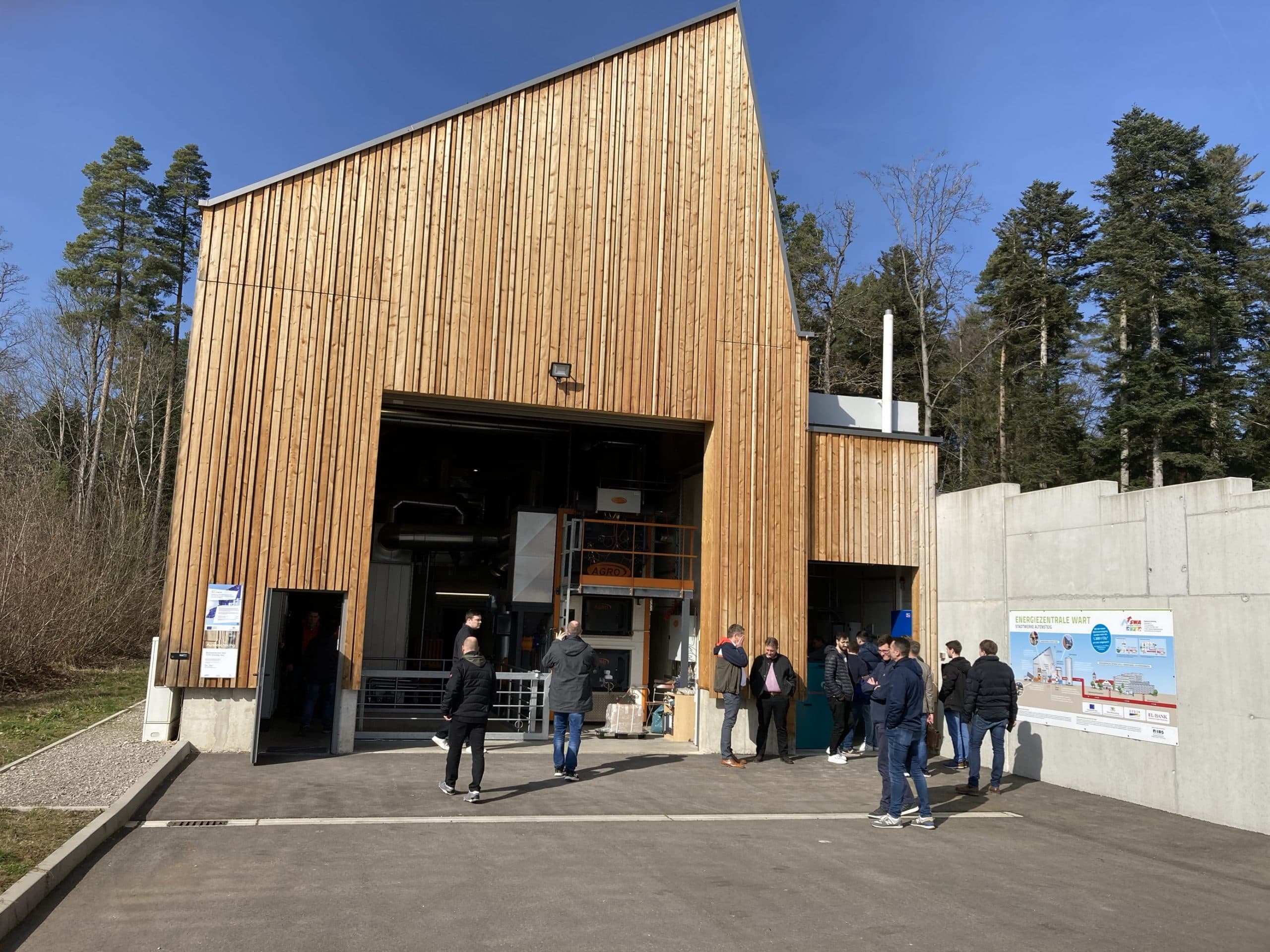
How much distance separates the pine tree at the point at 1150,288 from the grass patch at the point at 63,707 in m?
25.5

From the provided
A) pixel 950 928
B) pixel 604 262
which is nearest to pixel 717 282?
pixel 604 262

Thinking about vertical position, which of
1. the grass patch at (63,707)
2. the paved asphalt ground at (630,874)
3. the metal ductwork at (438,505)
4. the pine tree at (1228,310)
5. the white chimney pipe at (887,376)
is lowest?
the grass patch at (63,707)

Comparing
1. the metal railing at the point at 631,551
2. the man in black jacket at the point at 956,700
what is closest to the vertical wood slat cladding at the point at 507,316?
the man in black jacket at the point at 956,700

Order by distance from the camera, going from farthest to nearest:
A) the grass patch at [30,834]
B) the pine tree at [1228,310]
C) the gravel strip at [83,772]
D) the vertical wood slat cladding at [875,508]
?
the pine tree at [1228,310] → the vertical wood slat cladding at [875,508] → the gravel strip at [83,772] → the grass patch at [30,834]

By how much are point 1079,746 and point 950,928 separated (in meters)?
6.10

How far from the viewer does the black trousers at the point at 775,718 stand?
38.5 feet

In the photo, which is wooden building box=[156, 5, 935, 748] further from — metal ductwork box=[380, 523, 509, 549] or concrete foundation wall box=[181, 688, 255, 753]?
metal ductwork box=[380, 523, 509, 549]

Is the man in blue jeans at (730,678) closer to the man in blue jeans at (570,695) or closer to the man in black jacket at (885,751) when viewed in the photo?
the man in blue jeans at (570,695)

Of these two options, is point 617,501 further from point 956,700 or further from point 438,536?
point 956,700

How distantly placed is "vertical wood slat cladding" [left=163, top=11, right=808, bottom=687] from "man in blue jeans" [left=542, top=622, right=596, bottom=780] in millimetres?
2862

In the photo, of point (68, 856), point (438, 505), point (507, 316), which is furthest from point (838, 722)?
point (438, 505)

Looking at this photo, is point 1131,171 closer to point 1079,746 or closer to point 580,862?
point 1079,746

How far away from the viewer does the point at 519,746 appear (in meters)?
12.3

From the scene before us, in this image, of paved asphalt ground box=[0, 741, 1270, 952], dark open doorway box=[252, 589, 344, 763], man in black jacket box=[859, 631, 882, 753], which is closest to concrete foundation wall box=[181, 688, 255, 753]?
dark open doorway box=[252, 589, 344, 763]
